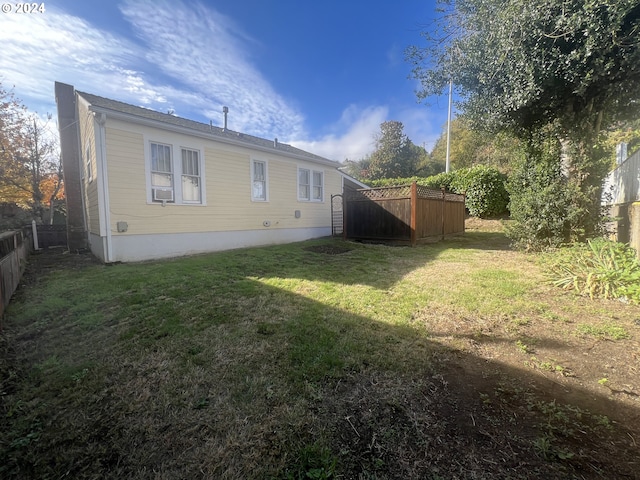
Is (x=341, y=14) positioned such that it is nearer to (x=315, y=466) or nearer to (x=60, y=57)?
(x=60, y=57)

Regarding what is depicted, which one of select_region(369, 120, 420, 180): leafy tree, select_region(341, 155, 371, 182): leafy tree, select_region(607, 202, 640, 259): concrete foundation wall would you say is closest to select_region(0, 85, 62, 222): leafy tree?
select_region(607, 202, 640, 259): concrete foundation wall

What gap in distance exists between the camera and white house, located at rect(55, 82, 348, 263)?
21.6 feet

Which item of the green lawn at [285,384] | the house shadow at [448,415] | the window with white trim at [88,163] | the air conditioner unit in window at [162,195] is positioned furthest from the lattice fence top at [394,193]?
the window with white trim at [88,163]

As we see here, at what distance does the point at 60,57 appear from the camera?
7.50 metres

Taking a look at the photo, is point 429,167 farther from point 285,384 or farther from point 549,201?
point 285,384

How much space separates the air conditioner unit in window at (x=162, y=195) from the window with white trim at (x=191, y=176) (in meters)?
0.34

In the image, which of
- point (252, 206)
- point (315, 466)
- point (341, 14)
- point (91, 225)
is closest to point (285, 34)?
point (341, 14)

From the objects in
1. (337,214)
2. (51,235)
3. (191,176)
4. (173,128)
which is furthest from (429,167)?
(51,235)

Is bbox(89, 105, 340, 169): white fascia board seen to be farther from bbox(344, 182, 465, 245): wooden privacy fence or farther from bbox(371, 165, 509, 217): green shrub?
bbox(371, 165, 509, 217): green shrub

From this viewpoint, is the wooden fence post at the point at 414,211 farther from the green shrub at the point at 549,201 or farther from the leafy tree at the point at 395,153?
the leafy tree at the point at 395,153

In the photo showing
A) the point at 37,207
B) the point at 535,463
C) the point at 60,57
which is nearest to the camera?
the point at 535,463

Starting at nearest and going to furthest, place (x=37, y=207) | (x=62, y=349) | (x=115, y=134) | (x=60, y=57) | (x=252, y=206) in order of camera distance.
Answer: (x=62, y=349), (x=115, y=134), (x=60, y=57), (x=252, y=206), (x=37, y=207)

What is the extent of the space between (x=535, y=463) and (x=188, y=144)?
8842 millimetres

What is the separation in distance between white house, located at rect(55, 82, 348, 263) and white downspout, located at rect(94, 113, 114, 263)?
21 mm
